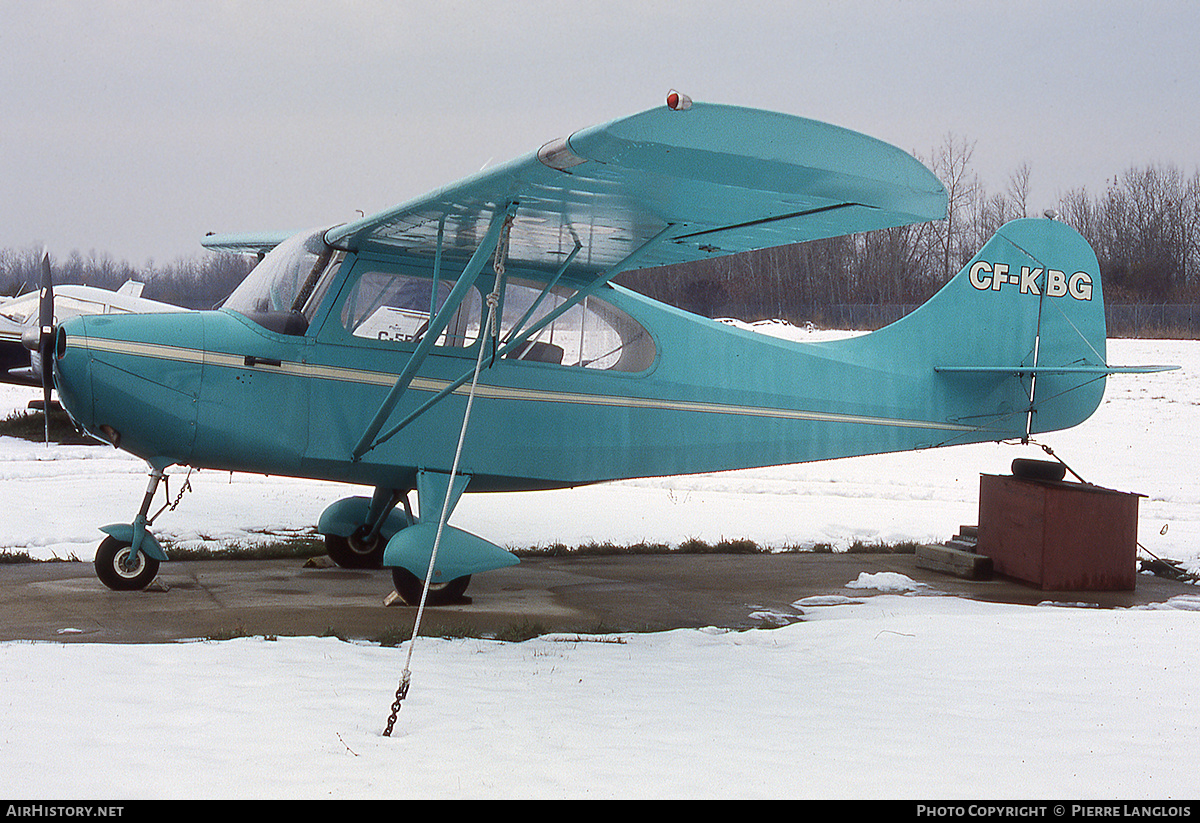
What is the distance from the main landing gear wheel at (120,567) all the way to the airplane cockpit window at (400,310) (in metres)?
2.12

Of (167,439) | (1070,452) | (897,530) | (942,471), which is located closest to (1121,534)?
(897,530)

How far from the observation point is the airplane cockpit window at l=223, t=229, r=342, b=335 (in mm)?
6793

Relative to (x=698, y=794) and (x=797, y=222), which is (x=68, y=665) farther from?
(x=797, y=222)

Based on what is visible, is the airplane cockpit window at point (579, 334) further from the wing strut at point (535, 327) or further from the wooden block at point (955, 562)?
the wooden block at point (955, 562)

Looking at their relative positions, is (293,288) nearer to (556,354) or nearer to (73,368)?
(73,368)

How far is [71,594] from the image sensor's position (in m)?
6.49

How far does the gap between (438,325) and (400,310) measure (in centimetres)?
101

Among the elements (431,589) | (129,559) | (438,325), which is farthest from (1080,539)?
(129,559)

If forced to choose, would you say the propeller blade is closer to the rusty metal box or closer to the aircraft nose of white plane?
the aircraft nose of white plane

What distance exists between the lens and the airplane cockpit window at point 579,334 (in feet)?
24.4

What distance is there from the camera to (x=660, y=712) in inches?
170

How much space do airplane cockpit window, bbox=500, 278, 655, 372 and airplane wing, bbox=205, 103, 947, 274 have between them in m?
0.26

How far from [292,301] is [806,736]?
4.65 m

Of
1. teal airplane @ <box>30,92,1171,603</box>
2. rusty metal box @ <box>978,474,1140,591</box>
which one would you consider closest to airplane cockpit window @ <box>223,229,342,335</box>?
teal airplane @ <box>30,92,1171,603</box>
